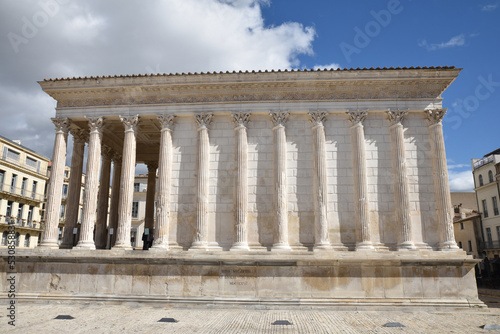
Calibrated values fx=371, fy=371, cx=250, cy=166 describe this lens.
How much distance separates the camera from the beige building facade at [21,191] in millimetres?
38406

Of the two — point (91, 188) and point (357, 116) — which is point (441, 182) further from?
point (91, 188)

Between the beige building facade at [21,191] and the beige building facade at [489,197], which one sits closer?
the beige building facade at [21,191]

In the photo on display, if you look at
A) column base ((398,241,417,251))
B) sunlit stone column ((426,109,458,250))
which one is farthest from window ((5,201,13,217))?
sunlit stone column ((426,109,458,250))

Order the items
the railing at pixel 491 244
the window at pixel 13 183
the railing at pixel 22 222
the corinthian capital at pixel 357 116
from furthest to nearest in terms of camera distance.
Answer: the railing at pixel 491 244
the window at pixel 13 183
the railing at pixel 22 222
the corinthian capital at pixel 357 116

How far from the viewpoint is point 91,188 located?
59.6 feet

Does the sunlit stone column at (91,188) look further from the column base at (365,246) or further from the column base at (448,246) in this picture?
the column base at (448,246)

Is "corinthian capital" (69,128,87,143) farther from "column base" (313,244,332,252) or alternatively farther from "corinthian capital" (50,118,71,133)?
"column base" (313,244,332,252)

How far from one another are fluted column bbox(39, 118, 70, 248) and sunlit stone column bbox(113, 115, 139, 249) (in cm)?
312

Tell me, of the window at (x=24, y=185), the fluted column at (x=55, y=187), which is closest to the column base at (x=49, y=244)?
the fluted column at (x=55, y=187)

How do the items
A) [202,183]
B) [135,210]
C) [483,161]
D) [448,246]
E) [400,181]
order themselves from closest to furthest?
[448,246]
[400,181]
[202,183]
[483,161]
[135,210]

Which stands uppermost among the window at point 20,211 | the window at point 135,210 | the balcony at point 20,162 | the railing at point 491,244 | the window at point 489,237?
the balcony at point 20,162

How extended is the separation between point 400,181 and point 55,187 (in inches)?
655

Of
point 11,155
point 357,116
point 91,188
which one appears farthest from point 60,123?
point 11,155

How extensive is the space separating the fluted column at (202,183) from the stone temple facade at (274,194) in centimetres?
6
